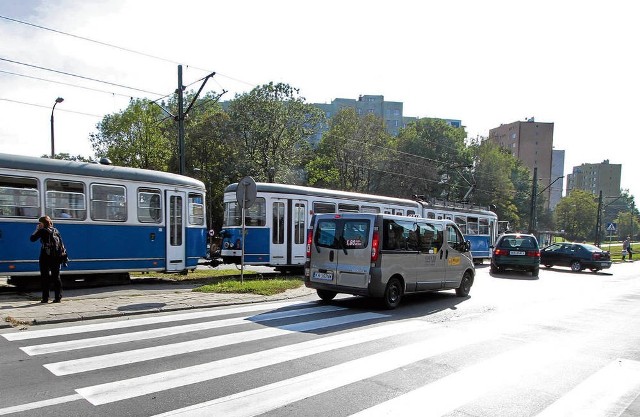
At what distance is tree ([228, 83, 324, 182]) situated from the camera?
35406mm

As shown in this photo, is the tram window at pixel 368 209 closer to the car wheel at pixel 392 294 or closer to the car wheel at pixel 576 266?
the car wheel at pixel 392 294

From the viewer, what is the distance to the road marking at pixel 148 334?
6.13 m

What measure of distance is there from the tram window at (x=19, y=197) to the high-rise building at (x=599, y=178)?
444ft

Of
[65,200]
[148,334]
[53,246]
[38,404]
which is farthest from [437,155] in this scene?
[38,404]

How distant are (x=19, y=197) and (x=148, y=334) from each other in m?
6.17

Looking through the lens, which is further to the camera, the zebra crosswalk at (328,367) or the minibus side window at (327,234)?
the minibus side window at (327,234)

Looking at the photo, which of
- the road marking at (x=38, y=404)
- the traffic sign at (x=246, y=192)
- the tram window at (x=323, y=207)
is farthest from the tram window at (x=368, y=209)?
the road marking at (x=38, y=404)

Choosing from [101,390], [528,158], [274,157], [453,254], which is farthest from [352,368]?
[528,158]

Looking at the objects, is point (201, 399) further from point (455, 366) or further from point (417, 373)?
point (455, 366)

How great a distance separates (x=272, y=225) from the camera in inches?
634

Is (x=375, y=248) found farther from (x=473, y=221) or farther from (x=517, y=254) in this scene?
(x=473, y=221)

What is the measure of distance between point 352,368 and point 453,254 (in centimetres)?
690

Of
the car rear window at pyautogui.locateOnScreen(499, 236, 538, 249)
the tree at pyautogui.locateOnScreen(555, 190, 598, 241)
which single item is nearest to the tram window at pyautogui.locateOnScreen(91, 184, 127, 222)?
the car rear window at pyautogui.locateOnScreen(499, 236, 538, 249)

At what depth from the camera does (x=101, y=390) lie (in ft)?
15.4
